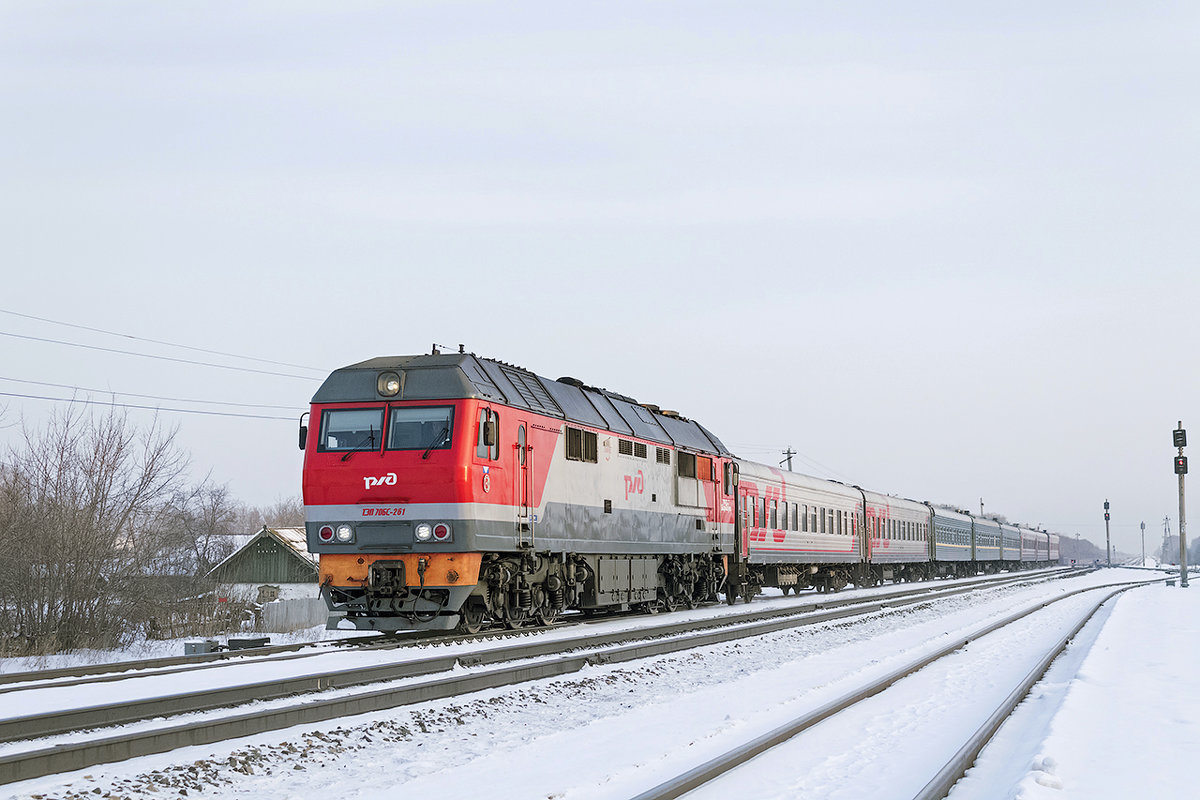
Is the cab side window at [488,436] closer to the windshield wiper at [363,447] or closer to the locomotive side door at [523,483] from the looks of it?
the locomotive side door at [523,483]

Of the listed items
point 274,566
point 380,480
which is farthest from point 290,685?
point 274,566

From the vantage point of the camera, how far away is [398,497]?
1620 cm

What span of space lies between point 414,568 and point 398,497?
1063 millimetres

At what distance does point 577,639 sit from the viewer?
15844 mm

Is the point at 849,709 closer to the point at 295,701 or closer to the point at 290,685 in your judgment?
the point at 295,701

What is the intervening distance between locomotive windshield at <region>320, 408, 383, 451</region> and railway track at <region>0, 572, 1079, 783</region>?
122 inches

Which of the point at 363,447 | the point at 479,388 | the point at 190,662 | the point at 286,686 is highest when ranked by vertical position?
the point at 479,388

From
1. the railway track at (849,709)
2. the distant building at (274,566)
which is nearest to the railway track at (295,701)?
the railway track at (849,709)

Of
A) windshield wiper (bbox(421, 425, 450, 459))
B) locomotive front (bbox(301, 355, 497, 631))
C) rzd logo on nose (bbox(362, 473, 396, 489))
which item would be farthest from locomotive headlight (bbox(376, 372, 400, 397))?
rzd logo on nose (bbox(362, 473, 396, 489))

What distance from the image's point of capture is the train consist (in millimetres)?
16109

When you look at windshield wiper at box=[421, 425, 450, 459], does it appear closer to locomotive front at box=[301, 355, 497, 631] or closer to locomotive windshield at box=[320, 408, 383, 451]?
locomotive front at box=[301, 355, 497, 631]

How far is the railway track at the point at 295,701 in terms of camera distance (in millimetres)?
7855

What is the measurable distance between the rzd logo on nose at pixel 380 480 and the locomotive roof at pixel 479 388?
1.21 metres

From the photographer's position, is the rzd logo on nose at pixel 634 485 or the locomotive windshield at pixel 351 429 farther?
the rzd logo on nose at pixel 634 485
